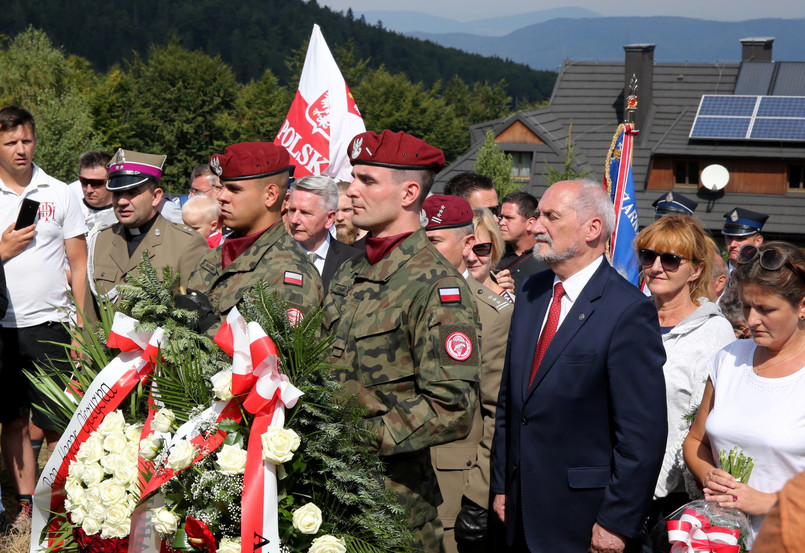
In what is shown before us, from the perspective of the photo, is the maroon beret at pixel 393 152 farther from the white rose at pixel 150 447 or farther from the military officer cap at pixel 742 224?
the military officer cap at pixel 742 224

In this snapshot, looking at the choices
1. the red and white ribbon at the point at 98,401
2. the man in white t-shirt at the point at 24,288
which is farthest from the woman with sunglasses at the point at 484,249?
the man in white t-shirt at the point at 24,288

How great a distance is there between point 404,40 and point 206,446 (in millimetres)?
169548

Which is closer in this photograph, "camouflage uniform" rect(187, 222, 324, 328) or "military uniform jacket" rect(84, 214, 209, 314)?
"camouflage uniform" rect(187, 222, 324, 328)

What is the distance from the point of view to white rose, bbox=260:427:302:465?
7.87ft

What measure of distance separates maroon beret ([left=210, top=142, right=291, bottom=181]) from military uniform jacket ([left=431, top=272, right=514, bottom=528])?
4.34 ft

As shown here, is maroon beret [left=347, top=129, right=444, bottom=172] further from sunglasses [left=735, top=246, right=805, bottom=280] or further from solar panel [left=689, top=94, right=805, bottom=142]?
solar panel [left=689, top=94, right=805, bottom=142]

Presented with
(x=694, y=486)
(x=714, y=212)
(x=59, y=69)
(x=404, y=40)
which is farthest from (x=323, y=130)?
(x=404, y=40)

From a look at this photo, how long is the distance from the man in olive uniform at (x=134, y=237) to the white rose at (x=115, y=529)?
8.55 feet

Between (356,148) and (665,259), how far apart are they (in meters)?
1.75

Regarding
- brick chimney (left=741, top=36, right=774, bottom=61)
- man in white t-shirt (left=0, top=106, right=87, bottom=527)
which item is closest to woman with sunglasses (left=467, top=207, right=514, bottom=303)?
man in white t-shirt (left=0, top=106, right=87, bottom=527)

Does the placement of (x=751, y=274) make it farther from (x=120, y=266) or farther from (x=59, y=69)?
(x=59, y=69)

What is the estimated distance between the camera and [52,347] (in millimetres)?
5422

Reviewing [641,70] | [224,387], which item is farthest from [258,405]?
[641,70]

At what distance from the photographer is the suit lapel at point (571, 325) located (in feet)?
10.7
